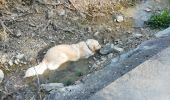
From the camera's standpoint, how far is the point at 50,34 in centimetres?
594

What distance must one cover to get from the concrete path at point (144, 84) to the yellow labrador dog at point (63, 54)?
136cm

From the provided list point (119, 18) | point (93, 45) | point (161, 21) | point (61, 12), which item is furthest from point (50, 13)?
point (161, 21)

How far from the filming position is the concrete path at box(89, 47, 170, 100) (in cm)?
393

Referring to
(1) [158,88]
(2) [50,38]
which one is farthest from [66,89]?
(2) [50,38]

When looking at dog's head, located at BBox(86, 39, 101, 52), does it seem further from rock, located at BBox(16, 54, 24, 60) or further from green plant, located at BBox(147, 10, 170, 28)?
green plant, located at BBox(147, 10, 170, 28)

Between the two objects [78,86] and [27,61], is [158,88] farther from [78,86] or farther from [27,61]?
[27,61]

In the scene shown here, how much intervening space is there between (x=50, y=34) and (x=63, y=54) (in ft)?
1.99

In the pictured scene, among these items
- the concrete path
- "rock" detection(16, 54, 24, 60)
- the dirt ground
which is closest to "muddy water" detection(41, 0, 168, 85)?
the dirt ground

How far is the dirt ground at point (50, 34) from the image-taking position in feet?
17.4

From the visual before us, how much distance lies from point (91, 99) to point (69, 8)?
257 centimetres

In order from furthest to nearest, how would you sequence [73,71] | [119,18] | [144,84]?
1. [119,18]
2. [73,71]
3. [144,84]

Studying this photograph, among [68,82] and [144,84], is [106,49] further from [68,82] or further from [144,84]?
[144,84]

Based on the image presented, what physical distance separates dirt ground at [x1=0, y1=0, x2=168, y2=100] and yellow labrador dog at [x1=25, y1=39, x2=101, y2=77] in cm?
7

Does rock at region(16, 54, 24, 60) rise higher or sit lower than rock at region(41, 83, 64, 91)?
lower
